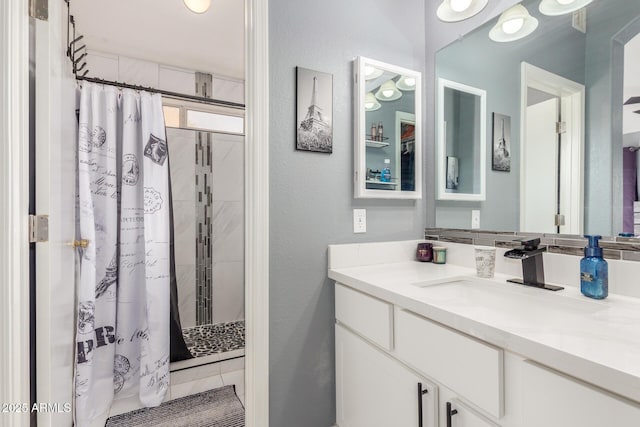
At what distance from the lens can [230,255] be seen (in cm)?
314

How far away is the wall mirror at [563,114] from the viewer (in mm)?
1000

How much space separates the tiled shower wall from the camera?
115 inches

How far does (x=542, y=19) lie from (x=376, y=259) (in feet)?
4.09

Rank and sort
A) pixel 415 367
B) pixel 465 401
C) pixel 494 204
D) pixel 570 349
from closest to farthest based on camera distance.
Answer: pixel 570 349 → pixel 465 401 → pixel 415 367 → pixel 494 204

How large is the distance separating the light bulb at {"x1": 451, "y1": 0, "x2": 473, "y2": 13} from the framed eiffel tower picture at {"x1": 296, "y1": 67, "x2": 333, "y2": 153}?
668mm

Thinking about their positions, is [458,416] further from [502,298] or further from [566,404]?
[502,298]

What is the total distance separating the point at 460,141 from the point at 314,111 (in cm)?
80

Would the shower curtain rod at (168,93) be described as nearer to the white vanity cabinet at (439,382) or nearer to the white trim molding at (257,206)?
the white trim molding at (257,206)

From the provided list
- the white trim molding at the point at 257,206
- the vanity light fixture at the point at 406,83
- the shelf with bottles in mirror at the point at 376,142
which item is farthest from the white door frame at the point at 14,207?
the vanity light fixture at the point at 406,83

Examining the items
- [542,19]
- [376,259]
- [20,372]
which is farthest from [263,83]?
[20,372]

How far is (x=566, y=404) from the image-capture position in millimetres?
600

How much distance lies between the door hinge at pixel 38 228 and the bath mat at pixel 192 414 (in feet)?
4.11

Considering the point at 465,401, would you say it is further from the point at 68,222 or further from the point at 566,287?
the point at 68,222

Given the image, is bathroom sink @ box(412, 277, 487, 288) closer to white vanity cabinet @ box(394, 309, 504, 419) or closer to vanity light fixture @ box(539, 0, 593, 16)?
white vanity cabinet @ box(394, 309, 504, 419)
